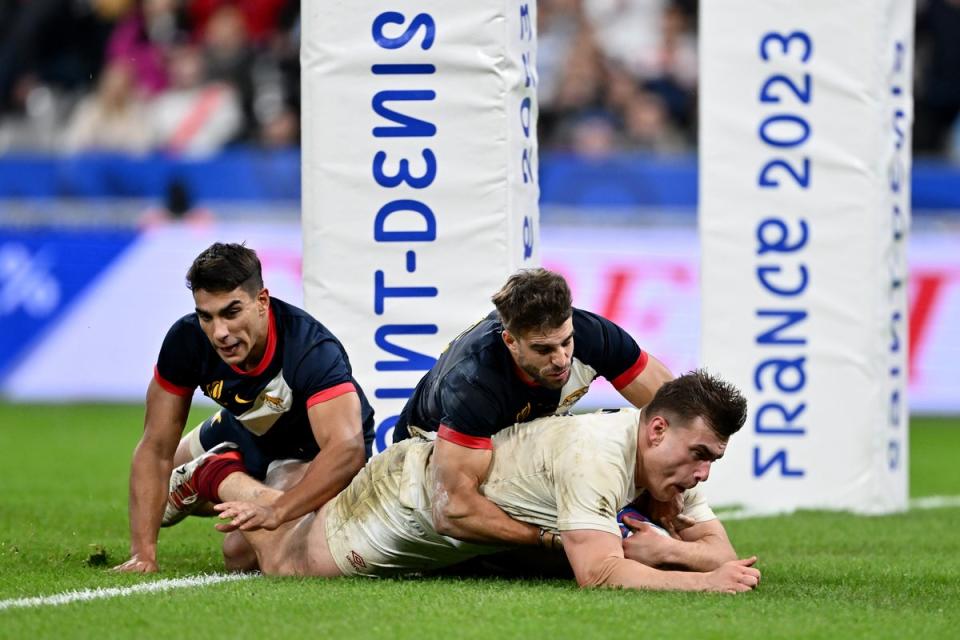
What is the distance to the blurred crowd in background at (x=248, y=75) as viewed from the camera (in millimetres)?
16703

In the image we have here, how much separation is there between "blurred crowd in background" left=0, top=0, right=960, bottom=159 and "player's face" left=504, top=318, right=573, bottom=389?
10062 mm

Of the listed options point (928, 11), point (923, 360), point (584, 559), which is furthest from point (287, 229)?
point (584, 559)

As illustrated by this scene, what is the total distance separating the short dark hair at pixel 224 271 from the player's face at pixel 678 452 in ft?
5.68

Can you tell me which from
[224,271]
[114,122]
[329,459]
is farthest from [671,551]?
[114,122]

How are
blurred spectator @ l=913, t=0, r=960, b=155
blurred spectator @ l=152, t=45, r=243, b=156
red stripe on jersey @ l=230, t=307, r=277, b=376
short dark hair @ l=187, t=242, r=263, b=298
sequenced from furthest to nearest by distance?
blurred spectator @ l=152, t=45, r=243, b=156
blurred spectator @ l=913, t=0, r=960, b=155
red stripe on jersey @ l=230, t=307, r=277, b=376
short dark hair @ l=187, t=242, r=263, b=298

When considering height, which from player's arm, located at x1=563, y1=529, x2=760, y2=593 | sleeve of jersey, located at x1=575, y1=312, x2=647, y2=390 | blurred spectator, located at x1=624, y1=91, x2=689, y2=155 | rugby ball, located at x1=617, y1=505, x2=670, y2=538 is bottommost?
player's arm, located at x1=563, y1=529, x2=760, y2=593

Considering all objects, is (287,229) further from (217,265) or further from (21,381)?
(217,265)

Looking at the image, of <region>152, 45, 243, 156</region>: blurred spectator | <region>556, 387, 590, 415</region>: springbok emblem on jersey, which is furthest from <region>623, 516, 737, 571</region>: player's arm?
<region>152, 45, 243, 156</region>: blurred spectator

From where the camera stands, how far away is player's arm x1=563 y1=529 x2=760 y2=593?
616cm

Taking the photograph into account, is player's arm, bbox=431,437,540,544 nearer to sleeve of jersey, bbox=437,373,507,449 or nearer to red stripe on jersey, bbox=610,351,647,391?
sleeve of jersey, bbox=437,373,507,449

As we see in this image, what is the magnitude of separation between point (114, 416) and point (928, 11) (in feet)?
29.3

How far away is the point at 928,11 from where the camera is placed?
1708 centimetres

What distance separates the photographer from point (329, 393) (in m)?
6.89

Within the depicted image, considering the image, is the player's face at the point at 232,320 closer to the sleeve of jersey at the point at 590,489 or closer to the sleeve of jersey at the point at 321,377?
the sleeve of jersey at the point at 321,377
